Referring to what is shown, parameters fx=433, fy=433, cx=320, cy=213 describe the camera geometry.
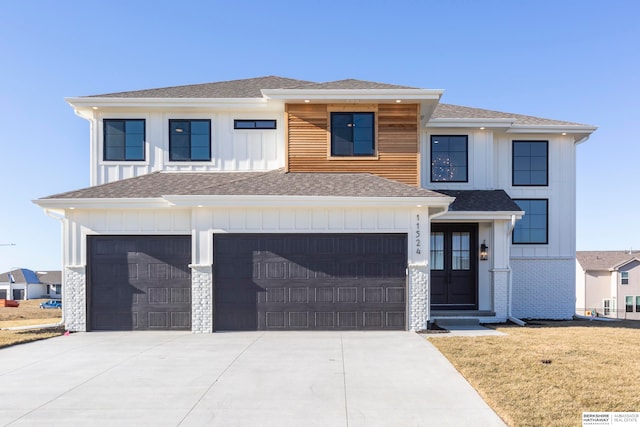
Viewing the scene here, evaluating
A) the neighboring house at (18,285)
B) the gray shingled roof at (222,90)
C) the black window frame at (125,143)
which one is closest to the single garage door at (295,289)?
the black window frame at (125,143)

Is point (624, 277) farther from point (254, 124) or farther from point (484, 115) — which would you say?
point (254, 124)

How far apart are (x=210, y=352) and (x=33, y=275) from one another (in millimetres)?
66899

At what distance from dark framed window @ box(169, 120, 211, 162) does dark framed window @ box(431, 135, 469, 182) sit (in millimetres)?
7128

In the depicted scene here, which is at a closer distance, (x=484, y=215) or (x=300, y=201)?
(x=300, y=201)

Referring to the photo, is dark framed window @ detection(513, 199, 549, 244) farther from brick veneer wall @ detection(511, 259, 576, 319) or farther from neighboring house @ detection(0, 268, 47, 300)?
neighboring house @ detection(0, 268, 47, 300)

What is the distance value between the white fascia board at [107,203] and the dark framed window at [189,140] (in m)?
2.69

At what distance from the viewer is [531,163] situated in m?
14.6

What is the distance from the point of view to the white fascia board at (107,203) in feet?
34.9

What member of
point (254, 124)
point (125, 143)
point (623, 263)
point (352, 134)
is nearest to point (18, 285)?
point (125, 143)

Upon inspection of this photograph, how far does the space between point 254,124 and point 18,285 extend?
61.6 m

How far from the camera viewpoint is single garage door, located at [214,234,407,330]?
34.9 feet

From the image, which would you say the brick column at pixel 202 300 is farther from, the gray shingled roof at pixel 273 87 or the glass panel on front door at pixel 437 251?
the glass panel on front door at pixel 437 251

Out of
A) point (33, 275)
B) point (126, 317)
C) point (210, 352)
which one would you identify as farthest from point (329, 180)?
point (33, 275)

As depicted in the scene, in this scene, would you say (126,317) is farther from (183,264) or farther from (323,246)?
(323,246)
